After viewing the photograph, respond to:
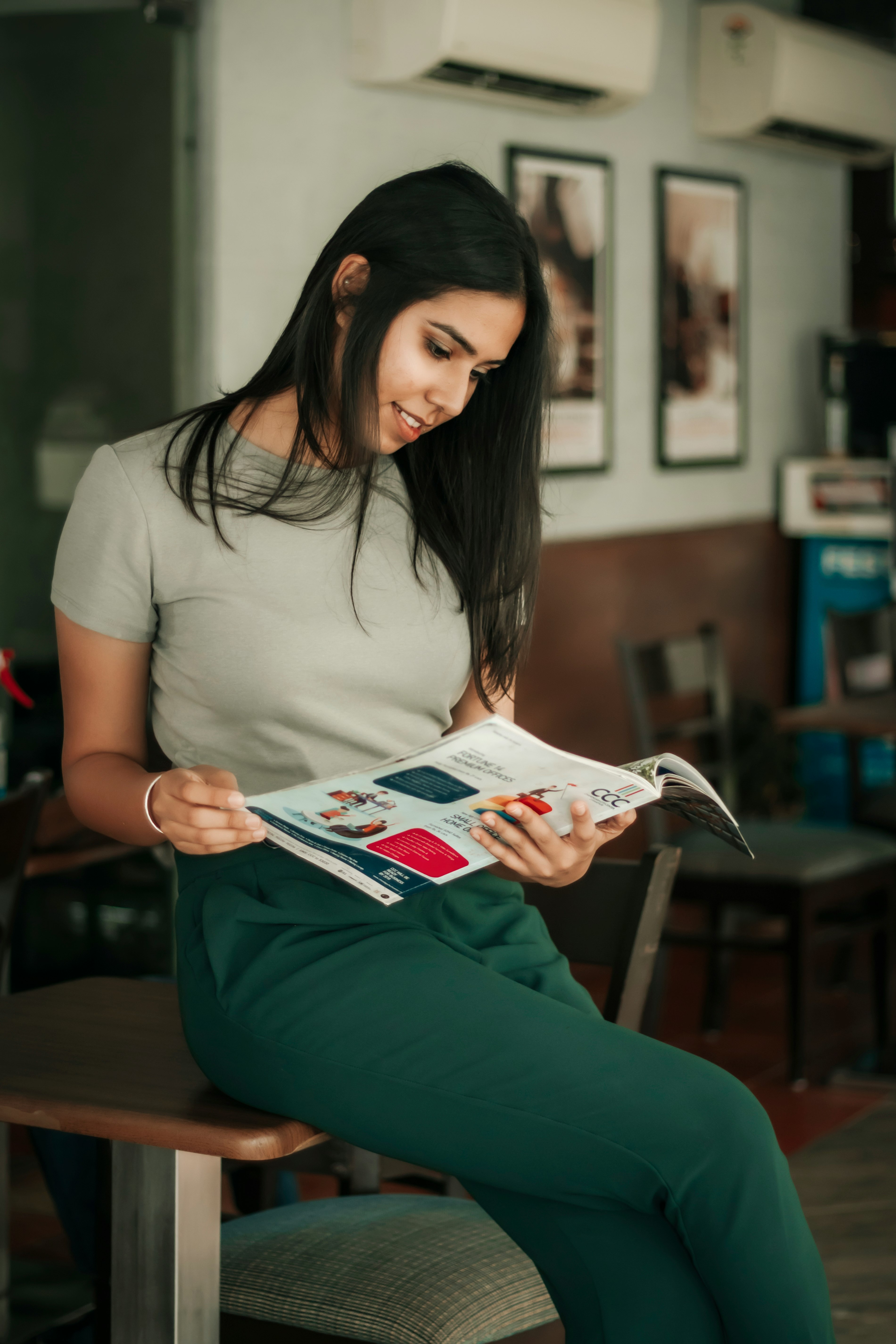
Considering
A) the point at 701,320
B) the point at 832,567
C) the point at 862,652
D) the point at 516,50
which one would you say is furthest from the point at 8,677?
the point at 832,567

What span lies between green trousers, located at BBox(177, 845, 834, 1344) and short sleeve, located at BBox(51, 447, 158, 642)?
0.33 m

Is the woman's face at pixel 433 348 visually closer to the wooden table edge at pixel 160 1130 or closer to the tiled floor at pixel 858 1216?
the wooden table edge at pixel 160 1130

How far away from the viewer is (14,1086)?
124 cm

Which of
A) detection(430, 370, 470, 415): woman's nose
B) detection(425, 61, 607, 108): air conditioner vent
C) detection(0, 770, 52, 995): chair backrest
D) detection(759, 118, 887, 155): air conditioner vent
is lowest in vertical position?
detection(0, 770, 52, 995): chair backrest

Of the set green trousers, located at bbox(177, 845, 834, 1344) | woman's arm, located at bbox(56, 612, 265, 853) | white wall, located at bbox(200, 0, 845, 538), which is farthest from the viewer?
white wall, located at bbox(200, 0, 845, 538)

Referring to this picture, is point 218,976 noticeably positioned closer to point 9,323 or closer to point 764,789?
point 9,323

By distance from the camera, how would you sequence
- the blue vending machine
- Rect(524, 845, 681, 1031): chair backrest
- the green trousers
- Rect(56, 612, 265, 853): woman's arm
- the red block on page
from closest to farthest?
the green trousers < the red block on page < Rect(56, 612, 265, 853): woman's arm < Rect(524, 845, 681, 1031): chair backrest < the blue vending machine

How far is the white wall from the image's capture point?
3.44m

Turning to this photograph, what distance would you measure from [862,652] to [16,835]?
3017 millimetres

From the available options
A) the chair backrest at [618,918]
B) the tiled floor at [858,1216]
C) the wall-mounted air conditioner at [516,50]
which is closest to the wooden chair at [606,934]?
the chair backrest at [618,918]

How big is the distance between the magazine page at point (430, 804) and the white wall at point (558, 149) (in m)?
2.13

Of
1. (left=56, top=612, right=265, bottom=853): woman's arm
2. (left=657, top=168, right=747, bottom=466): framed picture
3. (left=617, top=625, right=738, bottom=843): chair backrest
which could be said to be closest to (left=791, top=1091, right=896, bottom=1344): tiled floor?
(left=617, top=625, right=738, bottom=843): chair backrest

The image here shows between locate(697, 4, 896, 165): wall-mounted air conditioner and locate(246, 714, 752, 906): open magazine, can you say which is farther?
locate(697, 4, 896, 165): wall-mounted air conditioner

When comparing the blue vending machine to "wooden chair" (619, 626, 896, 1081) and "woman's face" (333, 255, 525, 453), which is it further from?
"woman's face" (333, 255, 525, 453)
